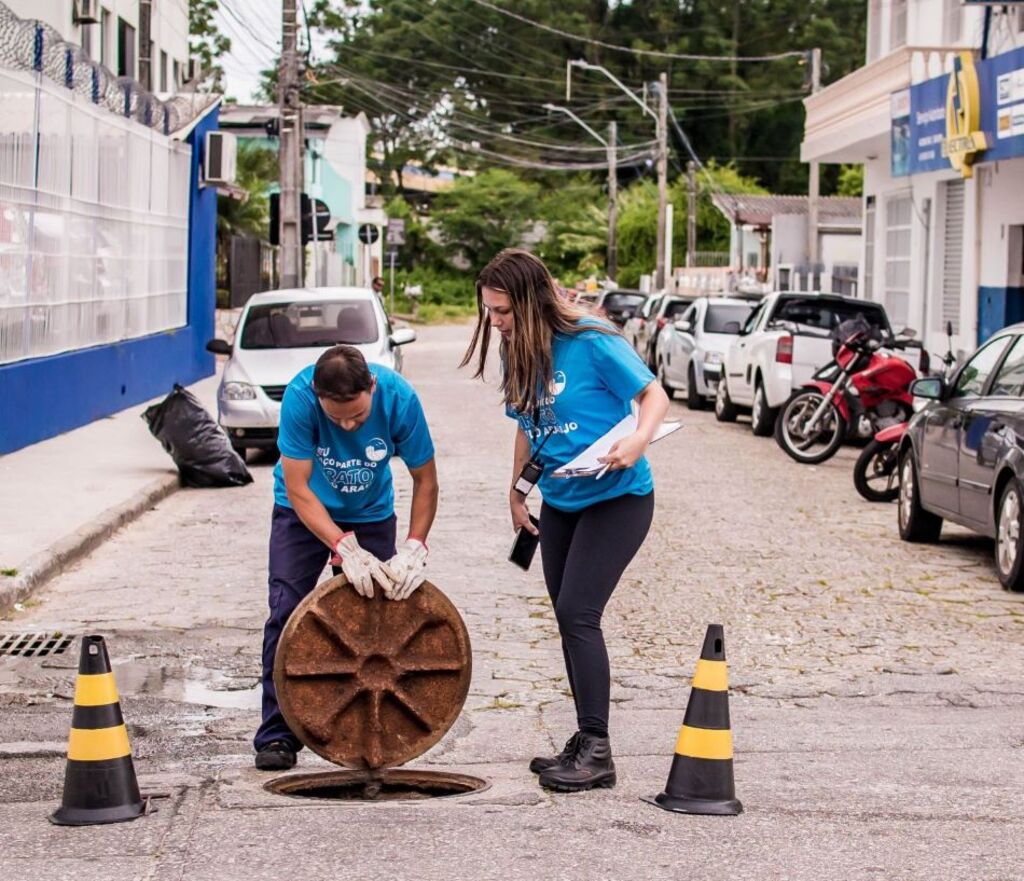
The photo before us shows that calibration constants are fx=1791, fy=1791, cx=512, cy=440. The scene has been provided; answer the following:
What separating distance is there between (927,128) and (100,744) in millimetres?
21307

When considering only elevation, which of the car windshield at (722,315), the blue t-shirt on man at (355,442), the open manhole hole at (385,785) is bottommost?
the open manhole hole at (385,785)

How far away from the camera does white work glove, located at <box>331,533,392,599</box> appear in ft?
18.7

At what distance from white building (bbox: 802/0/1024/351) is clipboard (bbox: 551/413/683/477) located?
16.5 metres

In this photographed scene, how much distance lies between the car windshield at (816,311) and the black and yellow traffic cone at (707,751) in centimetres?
1590

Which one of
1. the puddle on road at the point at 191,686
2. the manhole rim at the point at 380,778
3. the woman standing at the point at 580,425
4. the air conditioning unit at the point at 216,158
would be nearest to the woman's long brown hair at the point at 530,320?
the woman standing at the point at 580,425

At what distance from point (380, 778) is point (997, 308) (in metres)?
20.8

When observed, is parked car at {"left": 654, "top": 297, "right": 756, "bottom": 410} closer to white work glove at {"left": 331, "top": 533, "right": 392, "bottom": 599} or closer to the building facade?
the building facade

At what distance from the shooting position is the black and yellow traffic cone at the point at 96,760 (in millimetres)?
5445

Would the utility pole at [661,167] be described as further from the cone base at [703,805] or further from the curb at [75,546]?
the cone base at [703,805]

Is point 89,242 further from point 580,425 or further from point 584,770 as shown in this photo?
point 584,770

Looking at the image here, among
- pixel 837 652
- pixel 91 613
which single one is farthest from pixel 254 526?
pixel 837 652

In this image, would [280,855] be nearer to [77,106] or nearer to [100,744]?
[100,744]

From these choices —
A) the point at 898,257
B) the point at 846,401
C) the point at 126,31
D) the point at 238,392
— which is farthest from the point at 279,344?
the point at 898,257

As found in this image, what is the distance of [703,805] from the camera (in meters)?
5.50
